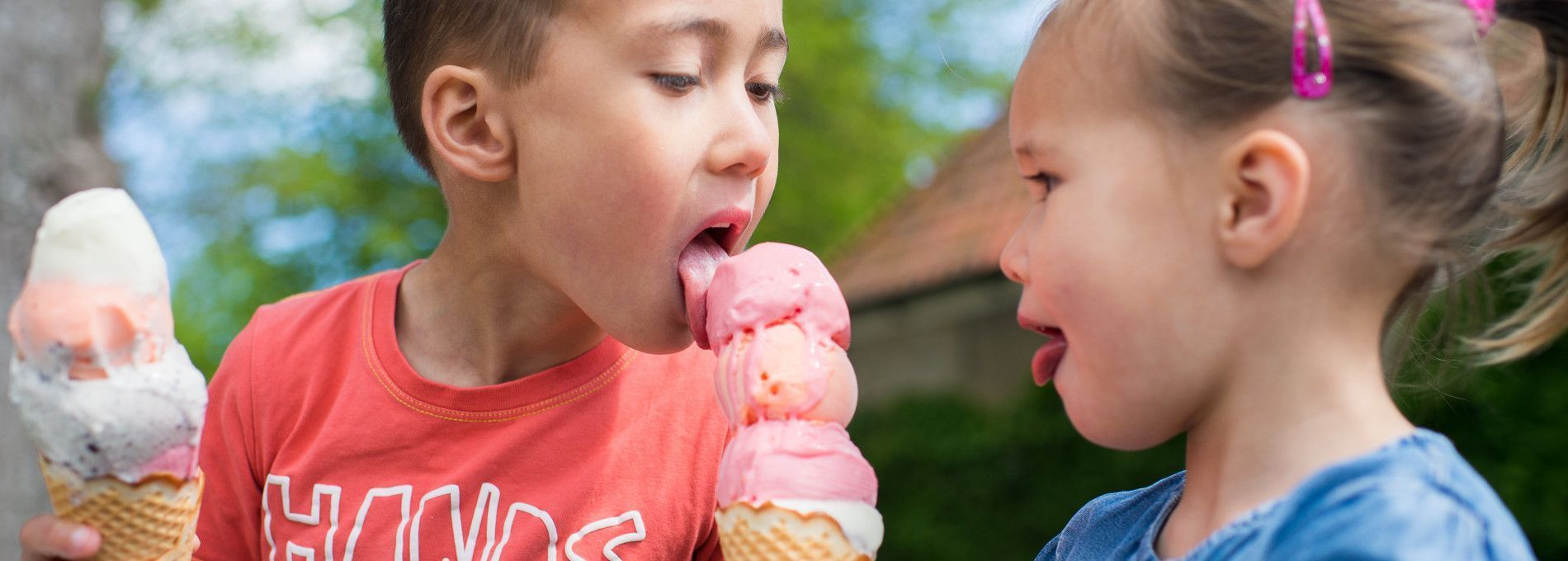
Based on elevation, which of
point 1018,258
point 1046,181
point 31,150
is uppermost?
point 1046,181

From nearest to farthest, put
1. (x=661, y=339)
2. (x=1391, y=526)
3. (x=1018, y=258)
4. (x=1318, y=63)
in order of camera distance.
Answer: (x=1391, y=526) < (x=1318, y=63) < (x=1018, y=258) < (x=661, y=339)

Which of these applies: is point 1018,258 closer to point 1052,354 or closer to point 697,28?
point 1052,354

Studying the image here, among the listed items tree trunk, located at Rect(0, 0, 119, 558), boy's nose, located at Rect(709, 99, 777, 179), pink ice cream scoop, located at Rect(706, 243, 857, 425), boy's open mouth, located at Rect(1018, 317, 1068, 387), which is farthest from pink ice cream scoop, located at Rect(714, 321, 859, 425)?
tree trunk, located at Rect(0, 0, 119, 558)

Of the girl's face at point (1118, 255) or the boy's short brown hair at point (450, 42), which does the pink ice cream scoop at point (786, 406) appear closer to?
the girl's face at point (1118, 255)

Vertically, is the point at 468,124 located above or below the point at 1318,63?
below

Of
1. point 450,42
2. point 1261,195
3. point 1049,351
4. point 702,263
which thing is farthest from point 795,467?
point 450,42

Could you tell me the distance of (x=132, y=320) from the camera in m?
1.93

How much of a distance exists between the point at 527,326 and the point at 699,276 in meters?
0.50

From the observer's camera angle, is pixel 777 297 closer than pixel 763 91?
Yes

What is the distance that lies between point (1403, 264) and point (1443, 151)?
16 centimetres

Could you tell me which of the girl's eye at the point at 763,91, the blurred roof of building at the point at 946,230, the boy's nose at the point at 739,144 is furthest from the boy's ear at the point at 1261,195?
the blurred roof of building at the point at 946,230

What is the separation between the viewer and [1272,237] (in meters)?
1.86

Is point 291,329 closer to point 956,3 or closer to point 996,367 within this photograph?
point 996,367

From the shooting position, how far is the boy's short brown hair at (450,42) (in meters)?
2.62
